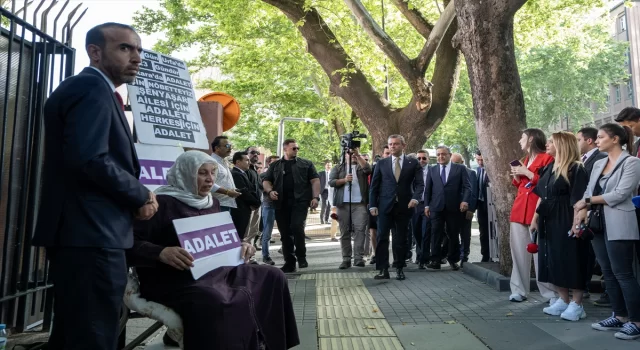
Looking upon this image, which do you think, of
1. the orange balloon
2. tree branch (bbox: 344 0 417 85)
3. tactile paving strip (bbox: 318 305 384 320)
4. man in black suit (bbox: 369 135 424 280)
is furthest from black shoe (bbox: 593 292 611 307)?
tree branch (bbox: 344 0 417 85)

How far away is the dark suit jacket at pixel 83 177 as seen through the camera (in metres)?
2.84

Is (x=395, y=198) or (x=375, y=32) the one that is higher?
(x=375, y=32)

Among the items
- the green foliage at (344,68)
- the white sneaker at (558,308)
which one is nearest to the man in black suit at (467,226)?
the white sneaker at (558,308)

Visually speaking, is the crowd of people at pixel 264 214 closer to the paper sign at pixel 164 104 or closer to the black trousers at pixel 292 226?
the black trousers at pixel 292 226

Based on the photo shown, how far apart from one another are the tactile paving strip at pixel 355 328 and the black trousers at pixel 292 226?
4.44m

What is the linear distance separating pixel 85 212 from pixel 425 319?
4.53 meters

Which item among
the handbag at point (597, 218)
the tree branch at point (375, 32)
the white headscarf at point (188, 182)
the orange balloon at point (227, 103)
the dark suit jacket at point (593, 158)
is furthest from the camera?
the tree branch at point (375, 32)

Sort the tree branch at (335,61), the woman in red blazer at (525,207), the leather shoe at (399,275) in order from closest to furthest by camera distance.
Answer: the woman in red blazer at (525,207) → the leather shoe at (399,275) → the tree branch at (335,61)

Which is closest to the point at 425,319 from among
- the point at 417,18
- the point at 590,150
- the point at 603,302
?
the point at 603,302

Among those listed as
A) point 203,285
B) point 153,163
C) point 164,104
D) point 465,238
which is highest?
point 164,104

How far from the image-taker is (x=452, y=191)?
11.0 metres

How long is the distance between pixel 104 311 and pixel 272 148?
159 feet

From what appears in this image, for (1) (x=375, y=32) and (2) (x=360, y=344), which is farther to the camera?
(1) (x=375, y=32)

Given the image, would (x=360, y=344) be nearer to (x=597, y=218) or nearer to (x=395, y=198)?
(x=597, y=218)
